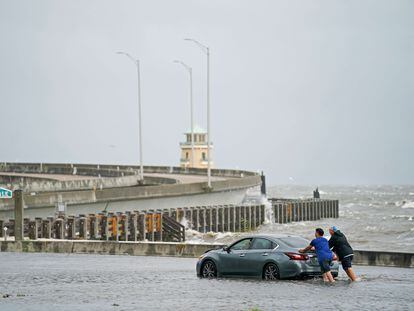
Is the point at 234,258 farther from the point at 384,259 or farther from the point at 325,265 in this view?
the point at 384,259

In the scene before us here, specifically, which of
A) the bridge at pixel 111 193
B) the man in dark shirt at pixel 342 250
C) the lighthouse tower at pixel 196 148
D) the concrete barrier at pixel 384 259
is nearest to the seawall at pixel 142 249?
the concrete barrier at pixel 384 259

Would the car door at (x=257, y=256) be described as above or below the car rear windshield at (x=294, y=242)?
below

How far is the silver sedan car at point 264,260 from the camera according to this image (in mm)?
26609

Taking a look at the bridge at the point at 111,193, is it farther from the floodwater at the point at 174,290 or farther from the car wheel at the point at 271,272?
the car wheel at the point at 271,272

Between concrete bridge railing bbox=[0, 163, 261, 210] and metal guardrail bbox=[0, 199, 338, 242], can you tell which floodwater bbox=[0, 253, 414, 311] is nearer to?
metal guardrail bbox=[0, 199, 338, 242]

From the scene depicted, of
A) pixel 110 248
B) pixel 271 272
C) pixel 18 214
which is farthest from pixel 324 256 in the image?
pixel 18 214

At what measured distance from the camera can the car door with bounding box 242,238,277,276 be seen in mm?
27125

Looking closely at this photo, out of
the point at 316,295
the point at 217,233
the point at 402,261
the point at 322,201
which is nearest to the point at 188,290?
the point at 316,295

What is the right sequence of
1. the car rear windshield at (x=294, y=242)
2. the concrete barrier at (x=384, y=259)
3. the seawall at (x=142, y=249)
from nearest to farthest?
the car rear windshield at (x=294, y=242) → the concrete barrier at (x=384, y=259) → the seawall at (x=142, y=249)

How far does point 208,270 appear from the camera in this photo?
2839 cm

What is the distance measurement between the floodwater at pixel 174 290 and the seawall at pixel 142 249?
0.87 m

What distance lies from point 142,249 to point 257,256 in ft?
35.5

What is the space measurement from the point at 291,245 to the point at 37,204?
30107 mm

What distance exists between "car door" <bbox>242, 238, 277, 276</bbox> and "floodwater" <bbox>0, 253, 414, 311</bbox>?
505 mm
